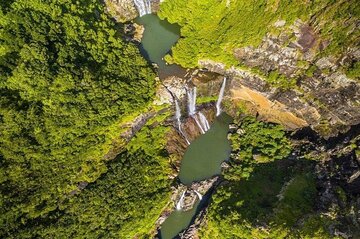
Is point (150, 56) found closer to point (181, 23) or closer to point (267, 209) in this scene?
point (181, 23)

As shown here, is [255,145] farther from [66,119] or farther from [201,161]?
[66,119]

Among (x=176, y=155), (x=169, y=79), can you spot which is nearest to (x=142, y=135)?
(x=176, y=155)

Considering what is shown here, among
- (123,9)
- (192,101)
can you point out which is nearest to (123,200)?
(192,101)

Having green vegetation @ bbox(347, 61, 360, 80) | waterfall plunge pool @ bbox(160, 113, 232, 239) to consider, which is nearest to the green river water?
waterfall plunge pool @ bbox(160, 113, 232, 239)

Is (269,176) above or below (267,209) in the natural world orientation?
above

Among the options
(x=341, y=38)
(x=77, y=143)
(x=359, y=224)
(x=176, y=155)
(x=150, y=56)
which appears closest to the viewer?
(x=359, y=224)

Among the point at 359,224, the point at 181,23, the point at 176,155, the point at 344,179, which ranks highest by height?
the point at 181,23

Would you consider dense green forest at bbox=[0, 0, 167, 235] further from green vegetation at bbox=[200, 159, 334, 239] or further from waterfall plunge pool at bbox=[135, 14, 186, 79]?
green vegetation at bbox=[200, 159, 334, 239]

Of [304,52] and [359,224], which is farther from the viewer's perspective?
[304,52]

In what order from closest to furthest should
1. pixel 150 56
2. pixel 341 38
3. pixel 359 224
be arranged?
pixel 359 224 < pixel 341 38 < pixel 150 56
